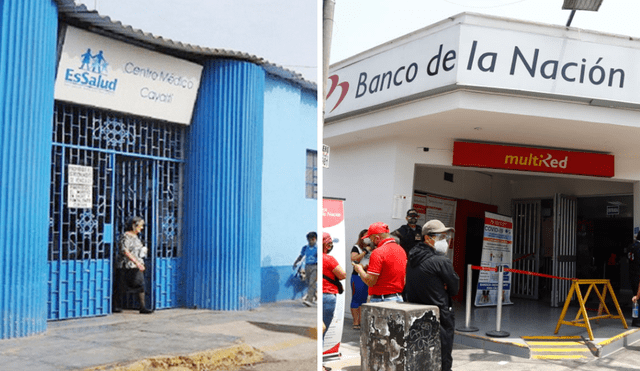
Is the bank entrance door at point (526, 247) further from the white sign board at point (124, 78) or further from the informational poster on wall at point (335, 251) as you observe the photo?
the white sign board at point (124, 78)

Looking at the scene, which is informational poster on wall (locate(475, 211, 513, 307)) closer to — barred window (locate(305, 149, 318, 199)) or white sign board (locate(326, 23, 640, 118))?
white sign board (locate(326, 23, 640, 118))

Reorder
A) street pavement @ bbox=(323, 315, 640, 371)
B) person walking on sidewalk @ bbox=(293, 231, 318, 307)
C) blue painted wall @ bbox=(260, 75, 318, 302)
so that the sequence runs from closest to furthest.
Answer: street pavement @ bbox=(323, 315, 640, 371) < blue painted wall @ bbox=(260, 75, 318, 302) < person walking on sidewalk @ bbox=(293, 231, 318, 307)

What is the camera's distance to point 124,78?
5.96 meters

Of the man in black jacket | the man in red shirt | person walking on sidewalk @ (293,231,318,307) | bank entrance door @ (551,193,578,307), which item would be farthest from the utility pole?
bank entrance door @ (551,193,578,307)

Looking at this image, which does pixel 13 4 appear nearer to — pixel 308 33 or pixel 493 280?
pixel 308 33

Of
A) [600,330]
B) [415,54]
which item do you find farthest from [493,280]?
[415,54]

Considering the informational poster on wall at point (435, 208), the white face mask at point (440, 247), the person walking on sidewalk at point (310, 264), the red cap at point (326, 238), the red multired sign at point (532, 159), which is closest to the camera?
the white face mask at point (440, 247)

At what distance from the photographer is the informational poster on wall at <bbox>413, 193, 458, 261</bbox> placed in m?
9.46

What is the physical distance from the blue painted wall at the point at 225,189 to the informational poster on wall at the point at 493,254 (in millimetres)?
4044

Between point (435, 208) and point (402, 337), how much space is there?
17.0 ft

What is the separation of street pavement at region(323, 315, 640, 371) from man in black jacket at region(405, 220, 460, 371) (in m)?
1.04

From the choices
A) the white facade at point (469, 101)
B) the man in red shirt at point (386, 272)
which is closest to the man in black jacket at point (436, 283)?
the man in red shirt at point (386, 272)

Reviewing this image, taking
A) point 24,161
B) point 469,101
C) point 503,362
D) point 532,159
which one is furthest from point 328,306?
point 532,159

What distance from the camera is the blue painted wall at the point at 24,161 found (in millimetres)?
5066
